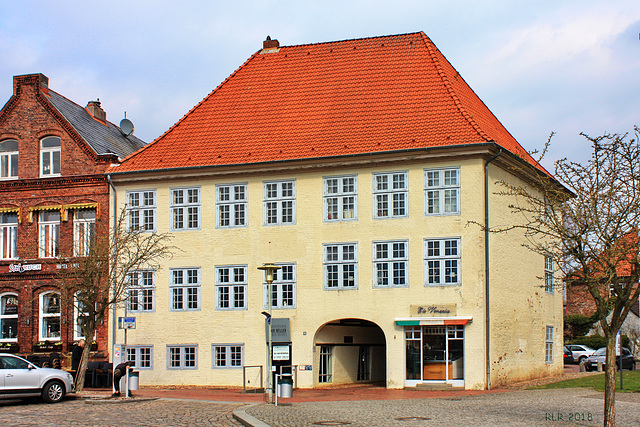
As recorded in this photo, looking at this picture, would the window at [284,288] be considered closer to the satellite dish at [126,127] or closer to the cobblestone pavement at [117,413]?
the cobblestone pavement at [117,413]

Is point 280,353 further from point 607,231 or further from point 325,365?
point 607,231

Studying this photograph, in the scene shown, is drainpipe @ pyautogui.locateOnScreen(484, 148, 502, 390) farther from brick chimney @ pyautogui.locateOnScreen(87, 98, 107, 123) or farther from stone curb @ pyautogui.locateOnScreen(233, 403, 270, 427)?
brick chimney @ pyautogui.locateOnScreen(87, 98, 107, 123)

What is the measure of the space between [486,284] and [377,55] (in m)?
11.4

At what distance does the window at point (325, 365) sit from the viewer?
3150 centimetres

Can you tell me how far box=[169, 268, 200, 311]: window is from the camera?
32625 millimetres

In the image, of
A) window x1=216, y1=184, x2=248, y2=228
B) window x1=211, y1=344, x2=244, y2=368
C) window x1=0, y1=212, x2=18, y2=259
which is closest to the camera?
window x1=211, y1=344, x2=244, y2=368

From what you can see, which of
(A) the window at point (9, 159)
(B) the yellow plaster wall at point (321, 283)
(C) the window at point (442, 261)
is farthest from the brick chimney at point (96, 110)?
(C) the window at point (442, 261)

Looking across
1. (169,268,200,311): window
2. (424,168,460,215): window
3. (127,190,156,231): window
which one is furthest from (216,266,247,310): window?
(424,168,460,215): window

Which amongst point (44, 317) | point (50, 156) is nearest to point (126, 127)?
point (50, 156)

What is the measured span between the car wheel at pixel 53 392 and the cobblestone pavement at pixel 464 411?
607 cm

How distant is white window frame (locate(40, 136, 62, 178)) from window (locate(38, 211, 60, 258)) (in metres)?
1.69

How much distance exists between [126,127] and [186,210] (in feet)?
36.9

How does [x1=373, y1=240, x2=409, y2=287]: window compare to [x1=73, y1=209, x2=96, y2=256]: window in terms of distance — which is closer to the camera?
[x1=373, y1=240, x2=409, y2=287]: window

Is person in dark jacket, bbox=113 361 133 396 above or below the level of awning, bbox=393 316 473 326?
below
